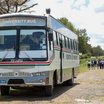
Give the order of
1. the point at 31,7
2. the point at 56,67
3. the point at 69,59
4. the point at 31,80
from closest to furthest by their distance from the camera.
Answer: the point at 31,80
the point at 56,67
the point at 69,59
the point at 31,7

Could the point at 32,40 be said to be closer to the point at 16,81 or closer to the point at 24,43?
the point at 24,43

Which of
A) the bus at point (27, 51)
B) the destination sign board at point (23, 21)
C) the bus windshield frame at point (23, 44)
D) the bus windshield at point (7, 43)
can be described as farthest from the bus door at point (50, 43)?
the bus windshield at point (7, 43)

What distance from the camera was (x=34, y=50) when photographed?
19047 mm

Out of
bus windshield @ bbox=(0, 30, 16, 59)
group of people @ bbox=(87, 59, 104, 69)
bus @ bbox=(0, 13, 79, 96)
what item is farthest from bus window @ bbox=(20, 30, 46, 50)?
group of people @ bbox=(87, 59, 104, 69)

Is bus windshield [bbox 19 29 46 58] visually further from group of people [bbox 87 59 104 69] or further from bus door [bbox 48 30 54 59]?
group of people [bbox 87 59 104 69]

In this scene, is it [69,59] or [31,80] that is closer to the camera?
[31,80]

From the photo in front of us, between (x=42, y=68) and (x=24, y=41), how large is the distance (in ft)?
4.32

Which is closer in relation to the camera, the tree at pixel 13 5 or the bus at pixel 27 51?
the bus at pixel 27 51

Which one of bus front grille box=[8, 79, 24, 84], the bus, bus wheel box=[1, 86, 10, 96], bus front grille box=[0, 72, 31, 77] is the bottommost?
bus wheel box=[1, 86, 10, 96]

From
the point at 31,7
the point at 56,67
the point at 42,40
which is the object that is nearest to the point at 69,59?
the point at 56,67

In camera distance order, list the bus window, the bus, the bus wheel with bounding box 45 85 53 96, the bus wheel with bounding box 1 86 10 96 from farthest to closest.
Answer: the bus wheel with bounding box 1 86 10 96
the bus wheel with bounding box 45 85 53 96
the bus window
the bus

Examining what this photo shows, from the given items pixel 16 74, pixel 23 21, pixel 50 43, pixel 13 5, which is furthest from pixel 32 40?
pixel 13 5

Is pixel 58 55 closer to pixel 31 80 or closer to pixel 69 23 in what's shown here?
pixel 31 80

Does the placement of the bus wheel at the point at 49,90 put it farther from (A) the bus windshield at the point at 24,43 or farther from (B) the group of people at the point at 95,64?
(B) the group of people at the point at 95,64
